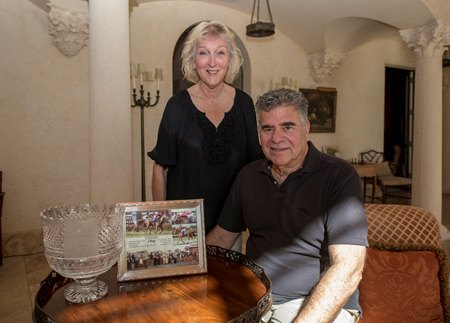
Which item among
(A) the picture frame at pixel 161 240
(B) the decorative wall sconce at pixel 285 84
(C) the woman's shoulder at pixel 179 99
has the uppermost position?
(B) the decorative wall sconce at pixel 285 84

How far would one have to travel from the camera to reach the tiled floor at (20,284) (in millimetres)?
3204

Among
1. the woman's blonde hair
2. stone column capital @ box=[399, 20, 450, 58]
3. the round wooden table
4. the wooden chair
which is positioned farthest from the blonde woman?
the wooden chair

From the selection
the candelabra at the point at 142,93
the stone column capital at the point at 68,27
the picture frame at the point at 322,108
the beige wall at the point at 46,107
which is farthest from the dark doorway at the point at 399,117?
the stone column capital at the point at 68,27

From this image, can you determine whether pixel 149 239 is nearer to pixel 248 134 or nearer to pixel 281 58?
pixel 248 134

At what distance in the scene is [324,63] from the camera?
706cm

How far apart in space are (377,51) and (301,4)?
140 inches

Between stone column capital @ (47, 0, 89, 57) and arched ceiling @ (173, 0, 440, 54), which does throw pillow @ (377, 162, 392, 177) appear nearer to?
arched ceiling @ (173, 0, 440, 54)

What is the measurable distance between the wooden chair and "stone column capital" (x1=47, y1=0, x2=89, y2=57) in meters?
5.77

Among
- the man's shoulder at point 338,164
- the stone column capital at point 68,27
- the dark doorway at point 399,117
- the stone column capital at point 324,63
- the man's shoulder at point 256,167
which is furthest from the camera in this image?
the dark doorway at point 399,117

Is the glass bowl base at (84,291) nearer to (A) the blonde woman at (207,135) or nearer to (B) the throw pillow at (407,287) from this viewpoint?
(A) the blonde woman at (207,135)

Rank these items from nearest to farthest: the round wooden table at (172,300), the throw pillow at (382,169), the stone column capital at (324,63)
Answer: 1. the round wooden table at (172,300)
2. the stone column capital at (324,63)
3. the throw pillow at (382,169)

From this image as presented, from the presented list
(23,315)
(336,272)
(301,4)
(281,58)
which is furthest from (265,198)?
(281,58)

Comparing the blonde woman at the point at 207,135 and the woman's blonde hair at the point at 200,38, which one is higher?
the woman's blonde hair at the point at 200,38

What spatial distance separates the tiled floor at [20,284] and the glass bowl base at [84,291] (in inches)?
87.0
